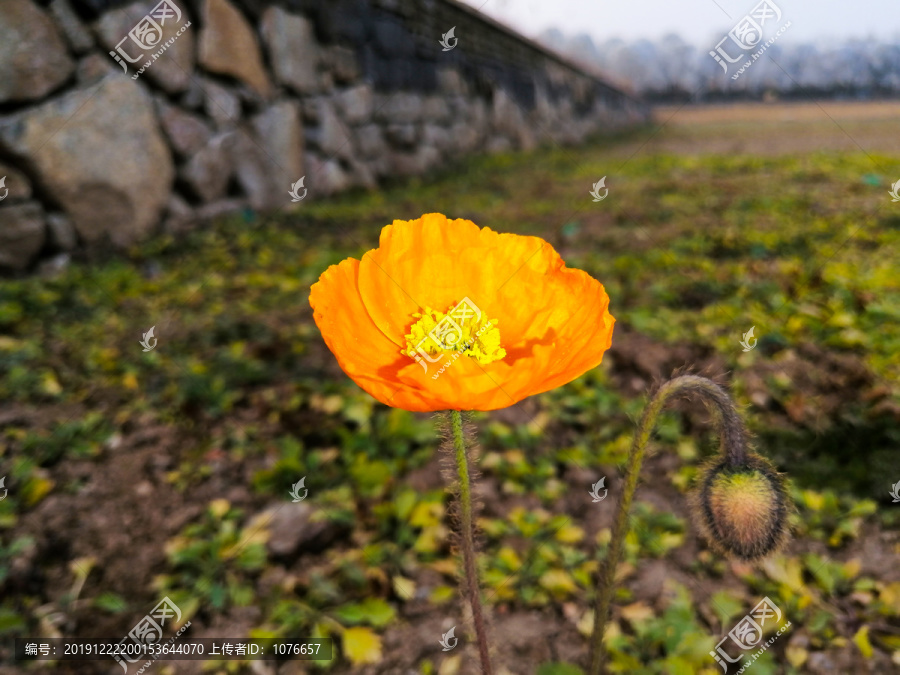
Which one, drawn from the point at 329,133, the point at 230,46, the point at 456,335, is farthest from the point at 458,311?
the point at 329,133

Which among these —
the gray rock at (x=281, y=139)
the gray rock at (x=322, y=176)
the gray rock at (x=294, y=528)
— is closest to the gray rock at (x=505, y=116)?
the gray rock at (x=322, y=176)

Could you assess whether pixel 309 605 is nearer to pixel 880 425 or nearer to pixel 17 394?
pixel 17 394

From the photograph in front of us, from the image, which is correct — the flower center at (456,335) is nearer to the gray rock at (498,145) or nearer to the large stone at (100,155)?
the large stone at (100,155)

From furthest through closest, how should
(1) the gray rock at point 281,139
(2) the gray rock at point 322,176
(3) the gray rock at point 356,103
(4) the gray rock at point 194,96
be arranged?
(3) the gray rock at point 356,103, (2) the gray rock at point 322,176, (1) the gray rock at point 281,139, (4) the gray rock at point 194,96

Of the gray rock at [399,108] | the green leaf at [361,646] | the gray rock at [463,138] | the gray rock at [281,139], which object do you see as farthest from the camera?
the gray rock at [463,138]

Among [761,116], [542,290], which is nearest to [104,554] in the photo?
[542,290]

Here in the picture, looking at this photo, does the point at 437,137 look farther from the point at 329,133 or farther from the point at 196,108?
the point at 196,108
